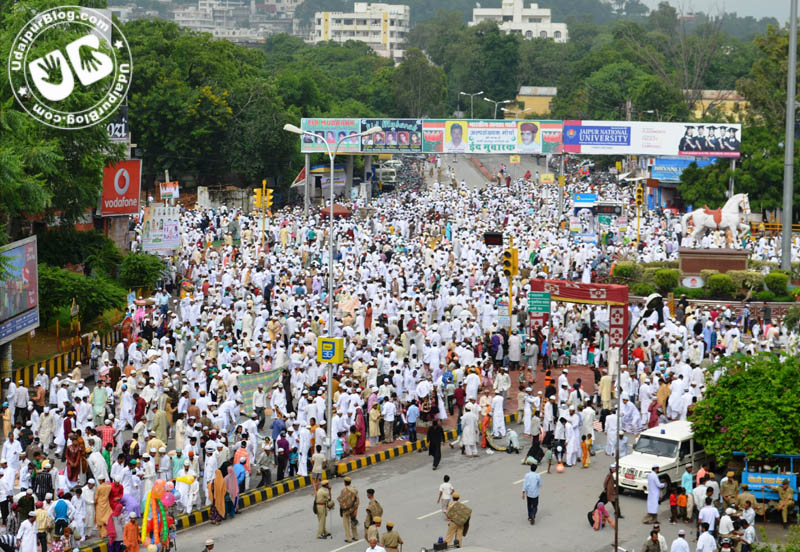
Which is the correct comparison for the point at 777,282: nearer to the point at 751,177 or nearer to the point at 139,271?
the point at 139,271

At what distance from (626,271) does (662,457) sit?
16.0 metres

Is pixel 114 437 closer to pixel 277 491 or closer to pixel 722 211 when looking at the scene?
pixel 277 491

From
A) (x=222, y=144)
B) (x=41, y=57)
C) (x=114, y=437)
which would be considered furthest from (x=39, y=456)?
(x=222, y=144)

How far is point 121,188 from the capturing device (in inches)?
1404

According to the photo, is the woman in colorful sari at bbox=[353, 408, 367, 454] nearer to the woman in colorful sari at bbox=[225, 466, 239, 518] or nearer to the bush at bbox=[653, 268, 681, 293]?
the woman in colorful sari at bbox=[225, 466, 239, 518]

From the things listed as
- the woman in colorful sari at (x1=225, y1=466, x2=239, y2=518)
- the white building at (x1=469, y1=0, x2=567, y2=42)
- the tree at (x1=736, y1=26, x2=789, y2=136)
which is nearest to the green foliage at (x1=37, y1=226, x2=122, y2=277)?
the woman in colorful sari at (x1=225, y1=466, x2=239, y2=518)

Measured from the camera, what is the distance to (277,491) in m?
19.7

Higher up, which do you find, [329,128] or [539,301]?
[329,128]

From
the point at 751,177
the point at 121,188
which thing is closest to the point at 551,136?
the point at 751,177

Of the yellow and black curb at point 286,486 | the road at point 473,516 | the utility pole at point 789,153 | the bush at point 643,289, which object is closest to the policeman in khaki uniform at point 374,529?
the road at point 473,516

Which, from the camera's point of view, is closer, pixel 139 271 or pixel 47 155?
pixel 47 155

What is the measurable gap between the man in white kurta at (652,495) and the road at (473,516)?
0.68 ft

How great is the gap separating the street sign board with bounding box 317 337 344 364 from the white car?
4.86m

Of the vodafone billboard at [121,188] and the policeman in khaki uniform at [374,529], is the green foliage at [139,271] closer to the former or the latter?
the vodafone billboard at [121,188]
